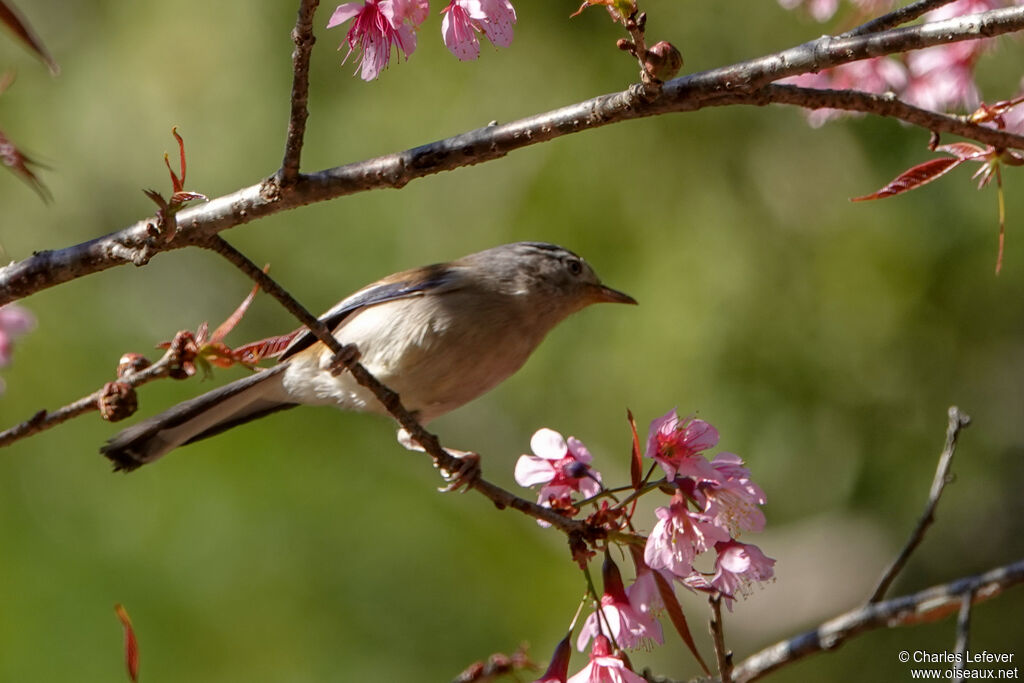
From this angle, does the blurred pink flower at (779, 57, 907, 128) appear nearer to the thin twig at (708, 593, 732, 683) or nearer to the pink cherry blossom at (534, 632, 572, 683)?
the thin twig at (708, 593, 732, 683)

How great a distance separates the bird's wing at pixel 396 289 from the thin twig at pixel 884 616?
1.88 metres

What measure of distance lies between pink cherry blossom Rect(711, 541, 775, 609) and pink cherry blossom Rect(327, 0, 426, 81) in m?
1.35

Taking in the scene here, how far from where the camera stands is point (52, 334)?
842 cm

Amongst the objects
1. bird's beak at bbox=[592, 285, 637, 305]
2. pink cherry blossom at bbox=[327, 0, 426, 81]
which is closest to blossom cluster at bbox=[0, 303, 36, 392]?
pink cherry blossom at bbox=[327, 0, 426, 81]

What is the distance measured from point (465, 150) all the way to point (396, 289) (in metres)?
1.92

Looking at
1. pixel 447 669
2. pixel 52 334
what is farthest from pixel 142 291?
pixel 447 669

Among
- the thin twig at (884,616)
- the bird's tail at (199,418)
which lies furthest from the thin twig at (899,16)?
the bird's tail at (199,418)

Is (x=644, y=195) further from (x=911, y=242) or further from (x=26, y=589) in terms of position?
(x=26, y=589)

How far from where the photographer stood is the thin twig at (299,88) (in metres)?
2.11

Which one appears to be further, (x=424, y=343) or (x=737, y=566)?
(x=424, y=343)

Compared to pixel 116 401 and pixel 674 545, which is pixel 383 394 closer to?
pixel 116 401

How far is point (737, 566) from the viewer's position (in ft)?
7.70

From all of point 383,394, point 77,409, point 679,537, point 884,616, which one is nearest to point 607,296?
point 884,616

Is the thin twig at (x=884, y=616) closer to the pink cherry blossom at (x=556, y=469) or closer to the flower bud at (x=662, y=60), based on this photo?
the pink cherry blossom at (x=556, y=469)
